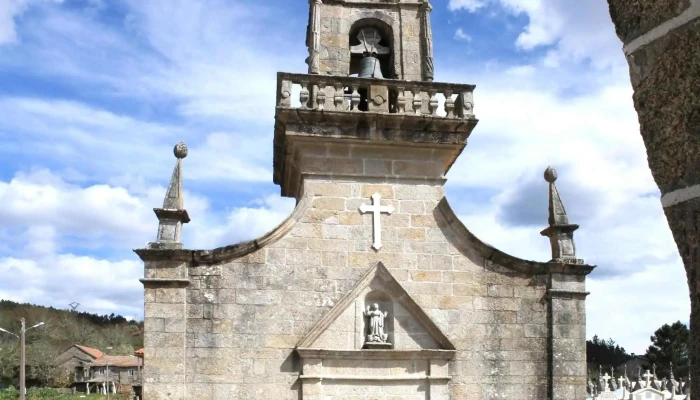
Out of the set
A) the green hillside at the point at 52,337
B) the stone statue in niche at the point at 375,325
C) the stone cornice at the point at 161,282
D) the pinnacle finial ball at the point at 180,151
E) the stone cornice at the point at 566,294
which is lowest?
the green hillside at the point at 52,337

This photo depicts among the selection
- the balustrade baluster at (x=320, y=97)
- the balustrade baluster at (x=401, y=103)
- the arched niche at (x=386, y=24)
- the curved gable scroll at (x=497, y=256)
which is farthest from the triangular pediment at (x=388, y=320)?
the arched niche at (x=386, y=24)

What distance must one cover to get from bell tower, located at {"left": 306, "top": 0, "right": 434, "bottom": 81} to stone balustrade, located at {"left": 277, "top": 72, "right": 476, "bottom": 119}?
618mm

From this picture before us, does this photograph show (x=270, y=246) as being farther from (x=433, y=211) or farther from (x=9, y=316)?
(x=9, y=316)

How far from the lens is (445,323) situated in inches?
429

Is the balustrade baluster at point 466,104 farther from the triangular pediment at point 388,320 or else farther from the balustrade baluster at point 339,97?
the triangular pediment at point 388,320

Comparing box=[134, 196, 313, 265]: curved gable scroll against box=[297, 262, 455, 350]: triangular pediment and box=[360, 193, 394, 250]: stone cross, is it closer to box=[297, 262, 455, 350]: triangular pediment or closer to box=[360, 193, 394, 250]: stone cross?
box=[360, 193, 394, 250]: stone cross

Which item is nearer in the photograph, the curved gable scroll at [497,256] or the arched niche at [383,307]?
the arched niche at [383,307]

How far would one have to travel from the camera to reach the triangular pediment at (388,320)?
10.5 meters

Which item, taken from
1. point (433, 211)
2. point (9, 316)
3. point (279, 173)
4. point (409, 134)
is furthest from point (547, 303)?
point (9, 316)

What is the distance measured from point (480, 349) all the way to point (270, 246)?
11.5ft

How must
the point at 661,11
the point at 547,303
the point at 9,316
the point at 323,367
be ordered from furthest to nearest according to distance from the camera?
1. the point at 9,316
2. the point at 547,303
3. the point at 323,367
4. the point at 661,11

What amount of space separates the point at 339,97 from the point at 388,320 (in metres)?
3.52

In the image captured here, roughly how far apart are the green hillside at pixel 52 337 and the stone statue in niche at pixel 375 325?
189 feet

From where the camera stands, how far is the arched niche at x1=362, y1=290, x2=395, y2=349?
1074cm
